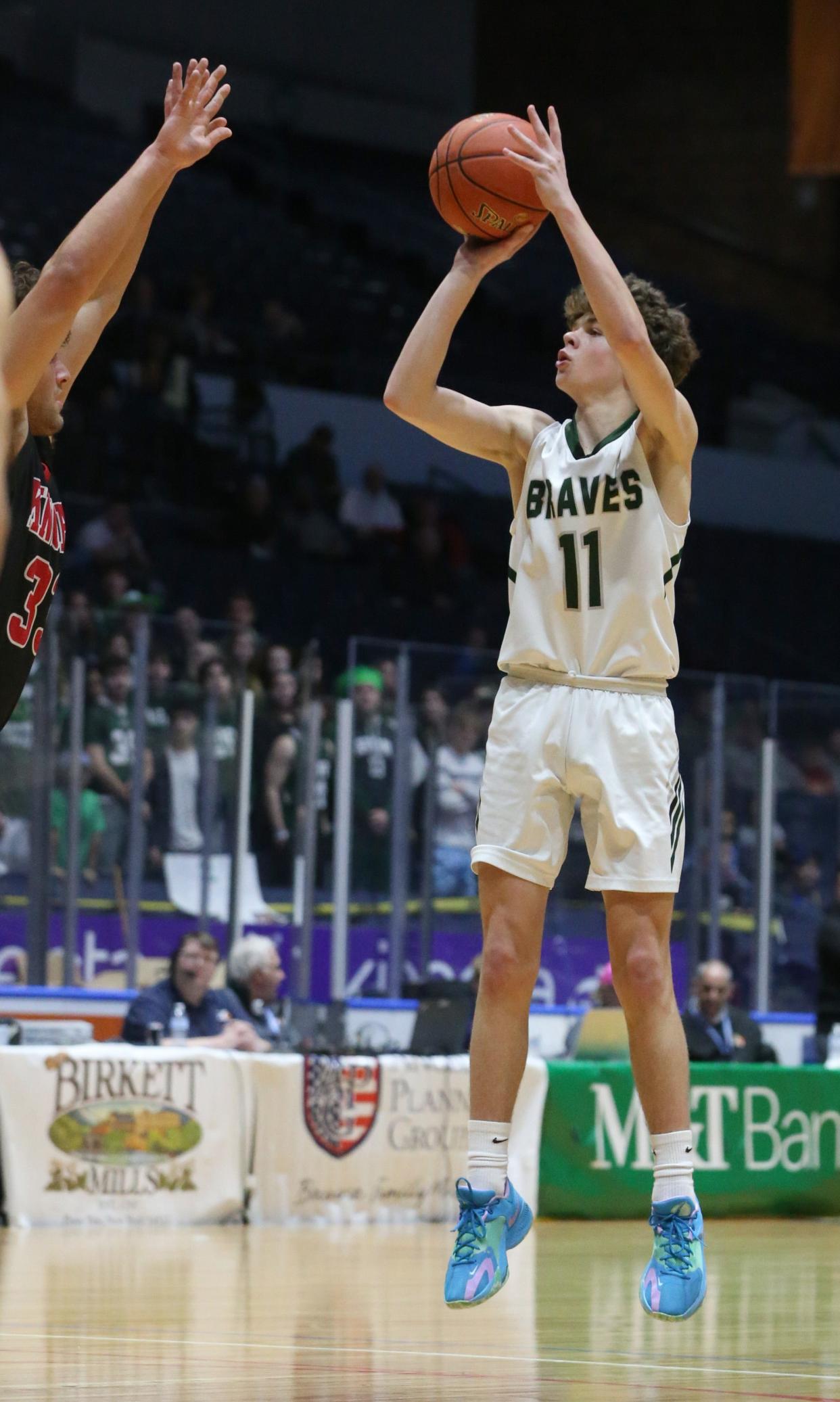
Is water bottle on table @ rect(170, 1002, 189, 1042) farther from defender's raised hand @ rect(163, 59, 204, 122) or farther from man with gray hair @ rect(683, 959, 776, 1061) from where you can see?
defender's raised hand @ rect(163, 59, 204, 122)

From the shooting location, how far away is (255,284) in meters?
22.5

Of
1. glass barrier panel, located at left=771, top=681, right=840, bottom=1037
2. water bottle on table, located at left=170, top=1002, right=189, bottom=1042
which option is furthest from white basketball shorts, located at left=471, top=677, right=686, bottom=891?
glass barrier panel, located at left=771, top=681, right=840, bottom=1037

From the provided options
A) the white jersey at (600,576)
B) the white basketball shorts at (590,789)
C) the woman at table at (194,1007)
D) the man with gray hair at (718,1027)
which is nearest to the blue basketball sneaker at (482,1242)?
the white basketball shorts at (590,789)

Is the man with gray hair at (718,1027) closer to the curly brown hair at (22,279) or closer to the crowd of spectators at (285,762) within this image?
the crowd of spectators at (285,762)

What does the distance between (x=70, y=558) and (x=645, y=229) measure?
11.8m

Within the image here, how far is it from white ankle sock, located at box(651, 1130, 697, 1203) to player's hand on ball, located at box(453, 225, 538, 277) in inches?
86.2

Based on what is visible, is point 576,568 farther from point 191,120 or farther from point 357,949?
point 357,949

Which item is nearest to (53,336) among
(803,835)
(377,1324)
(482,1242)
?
(482,1242)

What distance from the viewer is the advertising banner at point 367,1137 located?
10.4 metres

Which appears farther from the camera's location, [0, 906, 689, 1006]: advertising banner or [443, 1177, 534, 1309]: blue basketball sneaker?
[0, 906, 689, 1006]: advertising banner

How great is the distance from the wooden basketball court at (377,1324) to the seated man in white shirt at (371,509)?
1147 centimetres

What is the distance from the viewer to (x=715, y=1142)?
1167 centimetres

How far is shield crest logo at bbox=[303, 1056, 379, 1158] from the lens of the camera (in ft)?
34.3

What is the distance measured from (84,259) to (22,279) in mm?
539
